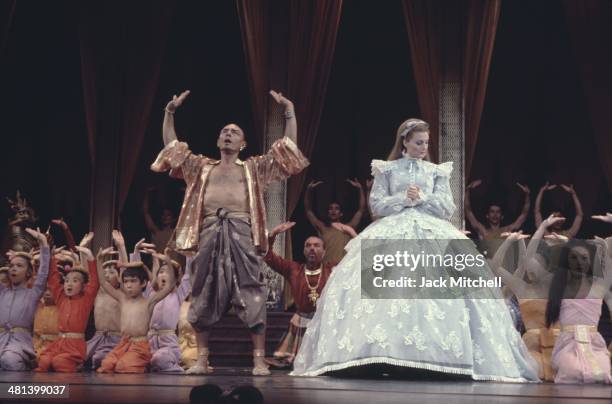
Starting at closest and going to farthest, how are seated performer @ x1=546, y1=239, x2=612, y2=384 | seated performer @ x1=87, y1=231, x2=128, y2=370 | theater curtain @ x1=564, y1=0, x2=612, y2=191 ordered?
seated performer @ x1=546, y1=239, x2=612, y2=384 → seated performer @ x1=87, y1=231, x2=128, y2=370 → theater curtain @ x1=564, y1=0, x2=612, y2=191

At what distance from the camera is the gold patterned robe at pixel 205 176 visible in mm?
5312

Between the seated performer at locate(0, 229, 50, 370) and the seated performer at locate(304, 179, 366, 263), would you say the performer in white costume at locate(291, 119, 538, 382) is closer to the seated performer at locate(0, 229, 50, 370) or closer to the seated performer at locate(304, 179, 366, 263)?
the seated performer at locate(0, 229, 50, 370)

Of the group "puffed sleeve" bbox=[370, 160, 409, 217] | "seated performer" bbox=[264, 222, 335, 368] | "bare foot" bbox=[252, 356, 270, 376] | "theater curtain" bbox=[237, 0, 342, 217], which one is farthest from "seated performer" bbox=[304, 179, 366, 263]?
"bare foot" bbox=[252, 356, 270, 376]

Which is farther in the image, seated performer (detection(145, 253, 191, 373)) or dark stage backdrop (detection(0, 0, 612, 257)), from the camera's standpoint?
dark stage backdrop (detection(0, 0, 612, 257))

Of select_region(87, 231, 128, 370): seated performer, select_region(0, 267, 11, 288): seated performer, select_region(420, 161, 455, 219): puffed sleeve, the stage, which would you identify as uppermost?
select_region(420, 161, 455, 219): puffed sleeve

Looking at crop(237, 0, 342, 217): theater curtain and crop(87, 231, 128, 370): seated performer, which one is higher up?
crop(237, 0, 342, 217): theater curtain

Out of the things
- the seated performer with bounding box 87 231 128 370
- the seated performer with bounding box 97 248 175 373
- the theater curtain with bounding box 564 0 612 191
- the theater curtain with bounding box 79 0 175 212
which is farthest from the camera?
the theater curtain with bounding box 79 0 175 212

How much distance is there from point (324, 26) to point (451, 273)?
4.20m

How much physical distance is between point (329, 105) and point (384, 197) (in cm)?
518

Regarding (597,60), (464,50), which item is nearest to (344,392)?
(464,50)

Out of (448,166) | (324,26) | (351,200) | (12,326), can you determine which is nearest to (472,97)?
(324,26)

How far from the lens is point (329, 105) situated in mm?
10492

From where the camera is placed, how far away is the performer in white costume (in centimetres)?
467

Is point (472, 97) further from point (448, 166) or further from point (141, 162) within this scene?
point (141, 162)
